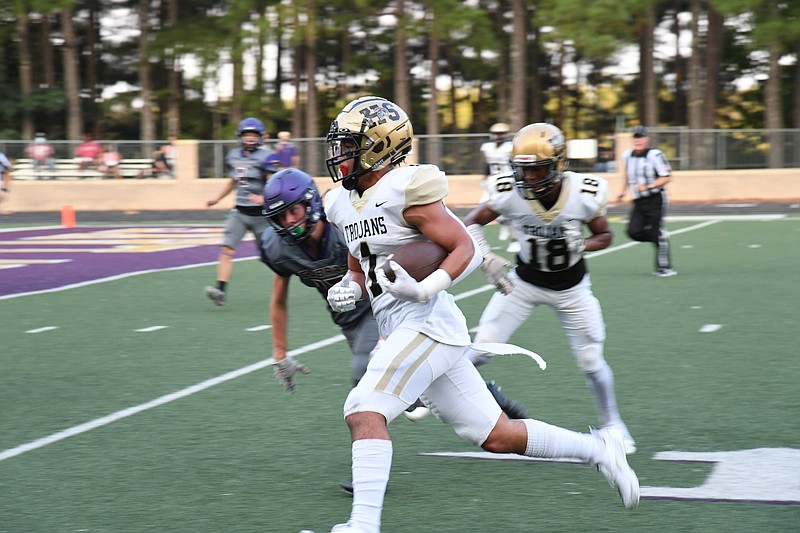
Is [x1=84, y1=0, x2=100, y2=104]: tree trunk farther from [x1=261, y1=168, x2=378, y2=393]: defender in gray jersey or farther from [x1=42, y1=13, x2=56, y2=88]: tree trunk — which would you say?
[x1=261, y1=168, x2=378, y2=393]: defender in gray jersey

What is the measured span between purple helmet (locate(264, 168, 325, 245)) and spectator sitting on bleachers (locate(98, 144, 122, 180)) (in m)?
27.4

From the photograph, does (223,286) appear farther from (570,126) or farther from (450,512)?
(570,126)

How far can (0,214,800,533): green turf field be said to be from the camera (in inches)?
203

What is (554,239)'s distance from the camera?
639cm

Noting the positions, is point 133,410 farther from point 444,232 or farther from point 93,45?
point 93,45

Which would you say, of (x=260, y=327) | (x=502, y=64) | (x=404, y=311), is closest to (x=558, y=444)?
(x=404, y=311)

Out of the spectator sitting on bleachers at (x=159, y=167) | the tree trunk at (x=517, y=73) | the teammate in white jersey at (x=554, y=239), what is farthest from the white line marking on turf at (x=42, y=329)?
the tree trunk at (x=517, y=73)

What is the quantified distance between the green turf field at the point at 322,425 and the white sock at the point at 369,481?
0.70 m

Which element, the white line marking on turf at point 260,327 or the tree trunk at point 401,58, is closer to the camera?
the white line marking on turf at point 260,327

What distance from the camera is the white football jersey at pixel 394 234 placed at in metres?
4.58

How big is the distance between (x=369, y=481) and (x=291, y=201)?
5.34ft

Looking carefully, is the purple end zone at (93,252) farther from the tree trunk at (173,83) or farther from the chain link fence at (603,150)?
the tree trunk at (173,83)

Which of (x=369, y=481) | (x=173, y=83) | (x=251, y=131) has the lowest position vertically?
(x=369, y=481)

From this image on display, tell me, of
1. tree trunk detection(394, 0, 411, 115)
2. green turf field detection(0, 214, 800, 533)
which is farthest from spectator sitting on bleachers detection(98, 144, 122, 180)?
green turf field detection(0, 214, 800, 533)
